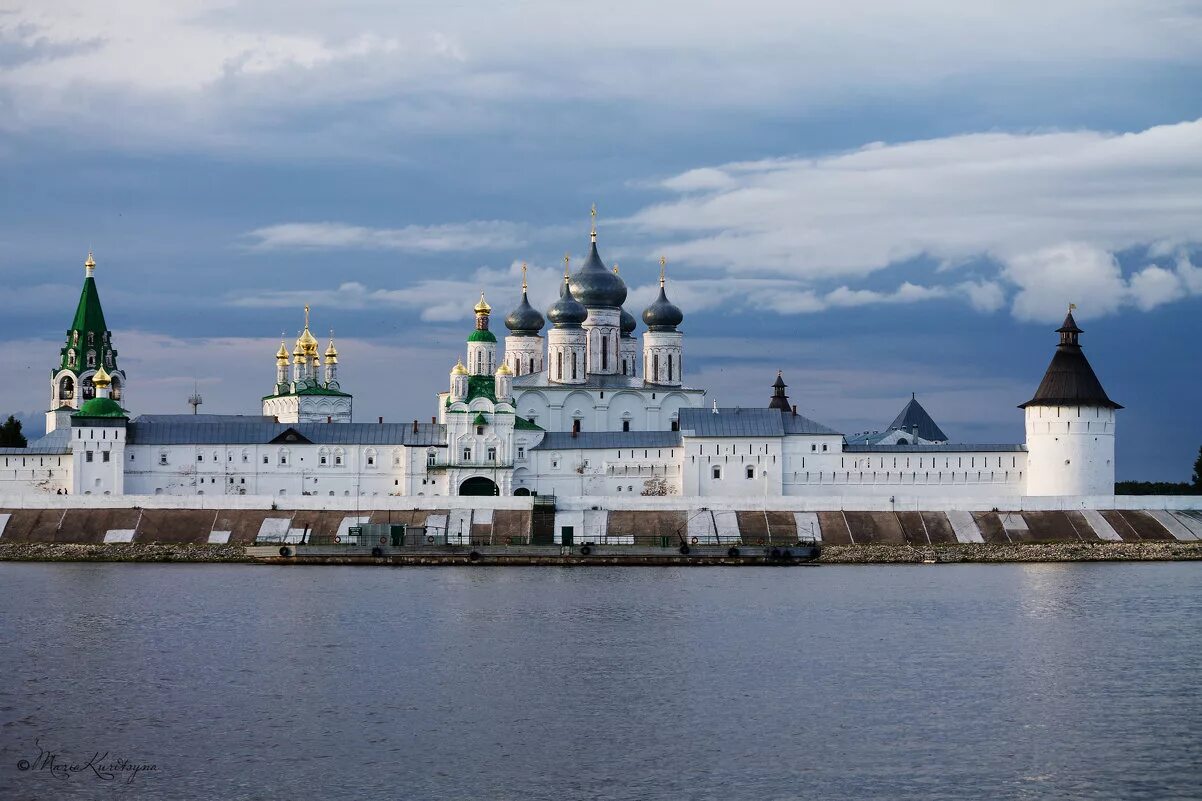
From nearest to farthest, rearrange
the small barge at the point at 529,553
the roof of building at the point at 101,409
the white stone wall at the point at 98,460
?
the small barge at the point at 529,553 < the white stone wall at the point at 98,460 < the roof of building at the point at 101,409

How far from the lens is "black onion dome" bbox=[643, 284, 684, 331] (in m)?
63.2

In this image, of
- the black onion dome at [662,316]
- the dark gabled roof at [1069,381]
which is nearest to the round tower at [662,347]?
the black onion dome at [662,316]

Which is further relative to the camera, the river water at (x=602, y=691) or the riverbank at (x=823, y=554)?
the riverbank at (x=823, y=554)

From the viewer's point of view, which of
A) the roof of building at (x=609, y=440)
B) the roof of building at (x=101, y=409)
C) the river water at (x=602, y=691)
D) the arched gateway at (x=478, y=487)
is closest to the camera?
the river water at (x=602, y=691)

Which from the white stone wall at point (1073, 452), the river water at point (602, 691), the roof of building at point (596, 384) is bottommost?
the river water at point (602, 691)

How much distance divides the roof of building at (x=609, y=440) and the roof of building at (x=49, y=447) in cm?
1460

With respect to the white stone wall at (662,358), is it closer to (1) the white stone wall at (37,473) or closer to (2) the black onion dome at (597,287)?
(2) the black onion dome at (597,287)

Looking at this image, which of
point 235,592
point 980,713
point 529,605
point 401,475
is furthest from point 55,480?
point 980,713

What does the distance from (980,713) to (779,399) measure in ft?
144

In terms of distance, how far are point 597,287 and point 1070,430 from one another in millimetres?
17779

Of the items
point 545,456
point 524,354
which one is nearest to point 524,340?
point 524,354

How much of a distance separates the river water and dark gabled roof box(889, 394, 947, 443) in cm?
3050

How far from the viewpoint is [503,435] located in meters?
55.2

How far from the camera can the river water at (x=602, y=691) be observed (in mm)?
19312
